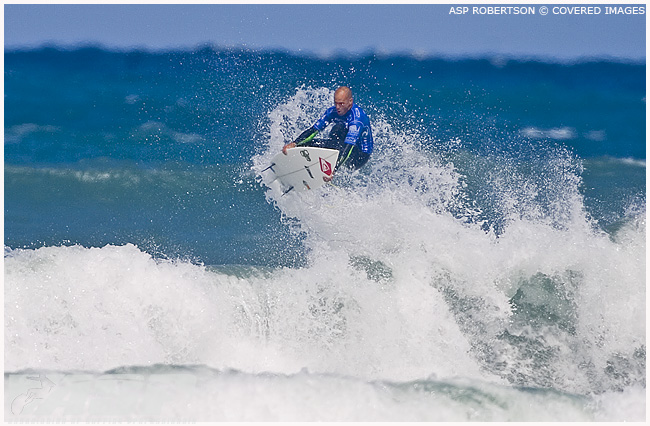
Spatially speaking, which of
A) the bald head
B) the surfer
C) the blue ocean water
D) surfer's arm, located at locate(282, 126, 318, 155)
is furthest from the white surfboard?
the bald head

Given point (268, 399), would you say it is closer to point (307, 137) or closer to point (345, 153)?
point (345, 153)

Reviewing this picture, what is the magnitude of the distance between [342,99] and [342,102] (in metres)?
0.04

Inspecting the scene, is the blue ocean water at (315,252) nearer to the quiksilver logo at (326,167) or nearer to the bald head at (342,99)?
the quiksilver logo at (326,167)

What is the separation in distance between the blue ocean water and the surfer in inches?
25.0

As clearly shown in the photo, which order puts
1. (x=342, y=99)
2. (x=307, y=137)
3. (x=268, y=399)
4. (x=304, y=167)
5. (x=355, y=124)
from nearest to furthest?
1. (x=268, y=399)
2. (x=342, y=99)
3. (x=355, y=124)
4. (x=304, y=167)
5. (x=307, y=137)

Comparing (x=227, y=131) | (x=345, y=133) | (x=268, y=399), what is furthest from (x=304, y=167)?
(x=227, y=131)

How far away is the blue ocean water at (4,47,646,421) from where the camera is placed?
559 cm

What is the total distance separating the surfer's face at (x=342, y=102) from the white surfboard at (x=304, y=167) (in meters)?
0.50

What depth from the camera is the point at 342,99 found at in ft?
24.6

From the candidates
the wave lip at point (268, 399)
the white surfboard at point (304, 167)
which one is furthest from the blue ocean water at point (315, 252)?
the white surfboard at point (304, 167)

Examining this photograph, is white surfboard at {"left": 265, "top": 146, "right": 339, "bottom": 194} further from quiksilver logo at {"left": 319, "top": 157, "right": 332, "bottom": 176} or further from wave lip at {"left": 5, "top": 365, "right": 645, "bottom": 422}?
wave lip at {"left": 5, "top": 365, "right": 645, "bottom": 422}

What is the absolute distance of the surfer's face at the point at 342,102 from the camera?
749 centimetres

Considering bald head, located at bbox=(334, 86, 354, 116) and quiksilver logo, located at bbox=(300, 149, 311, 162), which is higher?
bald head, located at bbox=(334, 86, 354, 116)

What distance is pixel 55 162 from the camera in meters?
10.4
